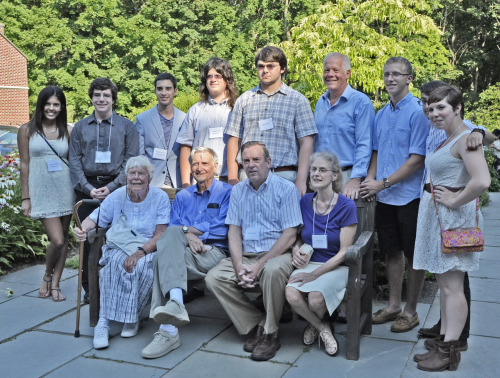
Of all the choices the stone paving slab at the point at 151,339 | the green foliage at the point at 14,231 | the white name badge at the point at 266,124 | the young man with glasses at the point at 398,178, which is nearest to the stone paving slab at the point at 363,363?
the young man with glasses at the point at 398,178

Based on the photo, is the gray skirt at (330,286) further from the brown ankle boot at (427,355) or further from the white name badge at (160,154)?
the white name badge at (160,154)

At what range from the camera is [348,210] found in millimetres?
4316

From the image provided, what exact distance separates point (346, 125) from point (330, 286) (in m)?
1.38

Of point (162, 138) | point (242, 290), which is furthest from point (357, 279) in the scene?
point (162, 138)

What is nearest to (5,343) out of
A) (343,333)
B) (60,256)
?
(60,256)

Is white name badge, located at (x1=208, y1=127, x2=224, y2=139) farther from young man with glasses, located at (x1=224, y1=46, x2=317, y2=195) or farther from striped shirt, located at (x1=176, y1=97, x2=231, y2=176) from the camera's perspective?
young man with glasses, located at (x1=224, y1=46, x2=317, y2=195)

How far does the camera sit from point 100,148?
5301 mm

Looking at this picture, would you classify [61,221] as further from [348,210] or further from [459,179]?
[459,179]

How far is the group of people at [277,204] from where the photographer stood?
381 centimetres

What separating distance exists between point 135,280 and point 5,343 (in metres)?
1.08

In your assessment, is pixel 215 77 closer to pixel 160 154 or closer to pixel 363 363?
pixel 160 154

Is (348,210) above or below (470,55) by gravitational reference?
below

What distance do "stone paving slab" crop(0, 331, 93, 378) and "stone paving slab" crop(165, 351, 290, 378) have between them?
2.76ft

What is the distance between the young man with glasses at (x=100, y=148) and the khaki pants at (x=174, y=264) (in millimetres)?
1052
